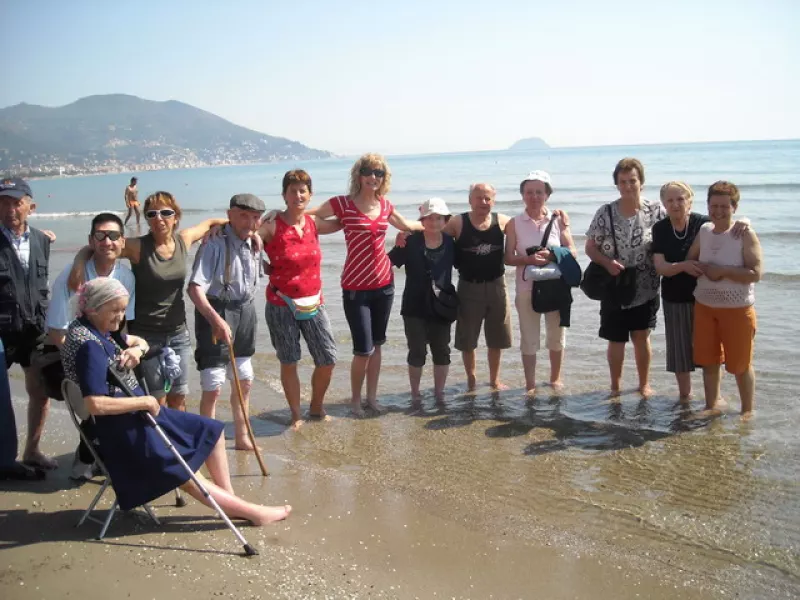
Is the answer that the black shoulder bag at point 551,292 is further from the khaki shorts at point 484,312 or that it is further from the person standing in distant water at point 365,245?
the person standing in distant water at point 365,245

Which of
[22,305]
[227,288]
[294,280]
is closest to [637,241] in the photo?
[294,280]

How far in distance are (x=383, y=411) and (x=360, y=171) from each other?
6.88 feet

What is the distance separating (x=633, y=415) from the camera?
6312 mm

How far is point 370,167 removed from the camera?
6117 millimetres

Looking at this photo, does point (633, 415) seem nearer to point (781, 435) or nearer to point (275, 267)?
point (781, 435)

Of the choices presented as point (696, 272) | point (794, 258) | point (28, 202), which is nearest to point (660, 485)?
point (696, 272)

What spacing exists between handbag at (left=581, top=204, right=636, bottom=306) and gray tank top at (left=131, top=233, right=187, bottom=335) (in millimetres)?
3465

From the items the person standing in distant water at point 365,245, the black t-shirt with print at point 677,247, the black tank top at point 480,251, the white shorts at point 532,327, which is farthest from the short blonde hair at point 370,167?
the black t-shirt with print at point 677,247

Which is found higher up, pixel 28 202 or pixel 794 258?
pixel 28 202

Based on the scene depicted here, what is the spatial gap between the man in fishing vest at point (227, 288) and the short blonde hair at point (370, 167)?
1137 mm

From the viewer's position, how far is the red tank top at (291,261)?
18.7ft

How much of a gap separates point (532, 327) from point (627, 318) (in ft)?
2.74

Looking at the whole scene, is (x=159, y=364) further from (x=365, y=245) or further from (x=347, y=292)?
(x=365, y=245)

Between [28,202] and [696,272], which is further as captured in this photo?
[696,272]
